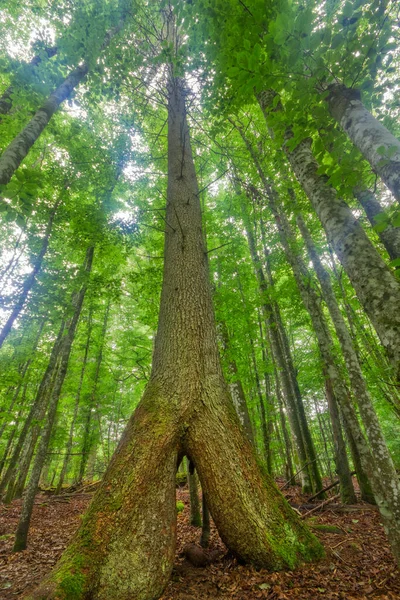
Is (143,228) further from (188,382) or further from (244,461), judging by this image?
(244,461)

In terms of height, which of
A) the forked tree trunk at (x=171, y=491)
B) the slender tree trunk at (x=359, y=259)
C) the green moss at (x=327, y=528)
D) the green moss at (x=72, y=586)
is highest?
the slender tree trunk at (x=359, y=259)

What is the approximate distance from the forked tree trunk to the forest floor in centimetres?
16

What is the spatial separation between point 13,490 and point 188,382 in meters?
12.5

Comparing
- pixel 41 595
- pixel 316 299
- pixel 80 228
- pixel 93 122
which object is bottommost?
pixel 41 595

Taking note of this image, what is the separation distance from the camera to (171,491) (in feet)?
8.66

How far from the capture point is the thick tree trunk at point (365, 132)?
1.99 metres

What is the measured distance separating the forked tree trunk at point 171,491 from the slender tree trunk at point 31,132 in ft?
8.04

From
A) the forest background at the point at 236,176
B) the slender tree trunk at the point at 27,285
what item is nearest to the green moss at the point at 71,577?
the forest background at the point at 236,176

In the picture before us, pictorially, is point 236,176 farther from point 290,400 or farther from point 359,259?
point 290,400

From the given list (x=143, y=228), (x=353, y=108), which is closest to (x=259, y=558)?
(x=353, y=108)

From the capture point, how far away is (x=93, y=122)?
10133 mm

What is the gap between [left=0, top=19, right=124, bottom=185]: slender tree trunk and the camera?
106 inches

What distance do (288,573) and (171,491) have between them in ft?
4.26

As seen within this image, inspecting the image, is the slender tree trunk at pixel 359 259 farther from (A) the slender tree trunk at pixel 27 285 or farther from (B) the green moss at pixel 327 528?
(A) the slender tree trunk at pixel 27 285
